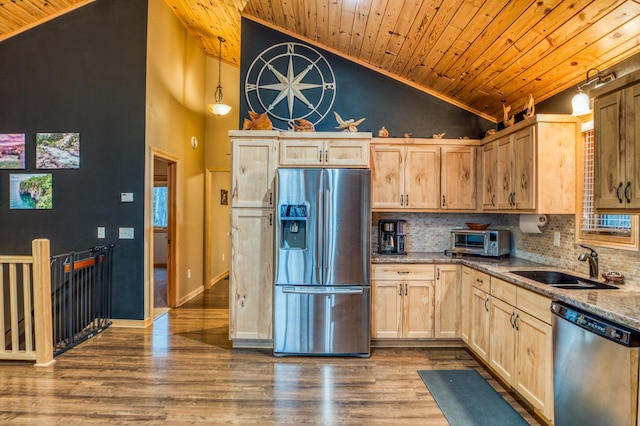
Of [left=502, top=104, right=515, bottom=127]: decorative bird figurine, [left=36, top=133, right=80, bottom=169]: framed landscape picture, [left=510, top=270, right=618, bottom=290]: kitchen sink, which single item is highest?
[left=502, top=104, right=515, bottom=127]: decorative bird figurine

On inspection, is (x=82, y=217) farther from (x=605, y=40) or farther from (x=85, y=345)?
(x=605, y=40)

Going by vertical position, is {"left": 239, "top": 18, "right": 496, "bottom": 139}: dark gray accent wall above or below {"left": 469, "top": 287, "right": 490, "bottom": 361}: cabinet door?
above

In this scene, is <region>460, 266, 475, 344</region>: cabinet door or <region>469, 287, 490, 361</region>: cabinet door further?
<region>460, 266, 475, 344</region>: cabinet door

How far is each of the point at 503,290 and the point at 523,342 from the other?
1.35 ft

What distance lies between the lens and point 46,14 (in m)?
4.06

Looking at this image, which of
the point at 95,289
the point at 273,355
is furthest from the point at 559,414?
the point at 95,289

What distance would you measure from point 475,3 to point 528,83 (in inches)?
42.8

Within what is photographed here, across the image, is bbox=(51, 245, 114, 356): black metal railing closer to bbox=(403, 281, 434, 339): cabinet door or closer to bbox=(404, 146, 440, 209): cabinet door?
bbox=(403, 281, 434, 339): cabinet door

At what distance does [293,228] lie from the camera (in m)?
3.24

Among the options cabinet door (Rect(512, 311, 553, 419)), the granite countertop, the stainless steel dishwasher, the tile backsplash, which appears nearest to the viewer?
the stainless steel dishwasher

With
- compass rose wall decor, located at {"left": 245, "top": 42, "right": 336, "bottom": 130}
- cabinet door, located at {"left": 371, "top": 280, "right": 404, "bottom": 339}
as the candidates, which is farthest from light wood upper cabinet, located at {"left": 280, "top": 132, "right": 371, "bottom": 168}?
cabinet door, located at {"left": 371, "top": 280, "right": 404, "bottom": 339}

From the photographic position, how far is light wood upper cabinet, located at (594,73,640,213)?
1799mm

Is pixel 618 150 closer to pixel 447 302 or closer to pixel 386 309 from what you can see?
pixel 447 302

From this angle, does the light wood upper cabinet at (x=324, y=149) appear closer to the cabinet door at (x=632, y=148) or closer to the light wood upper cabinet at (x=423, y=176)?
the light wood upper cabinet at (x=423, y=176)
